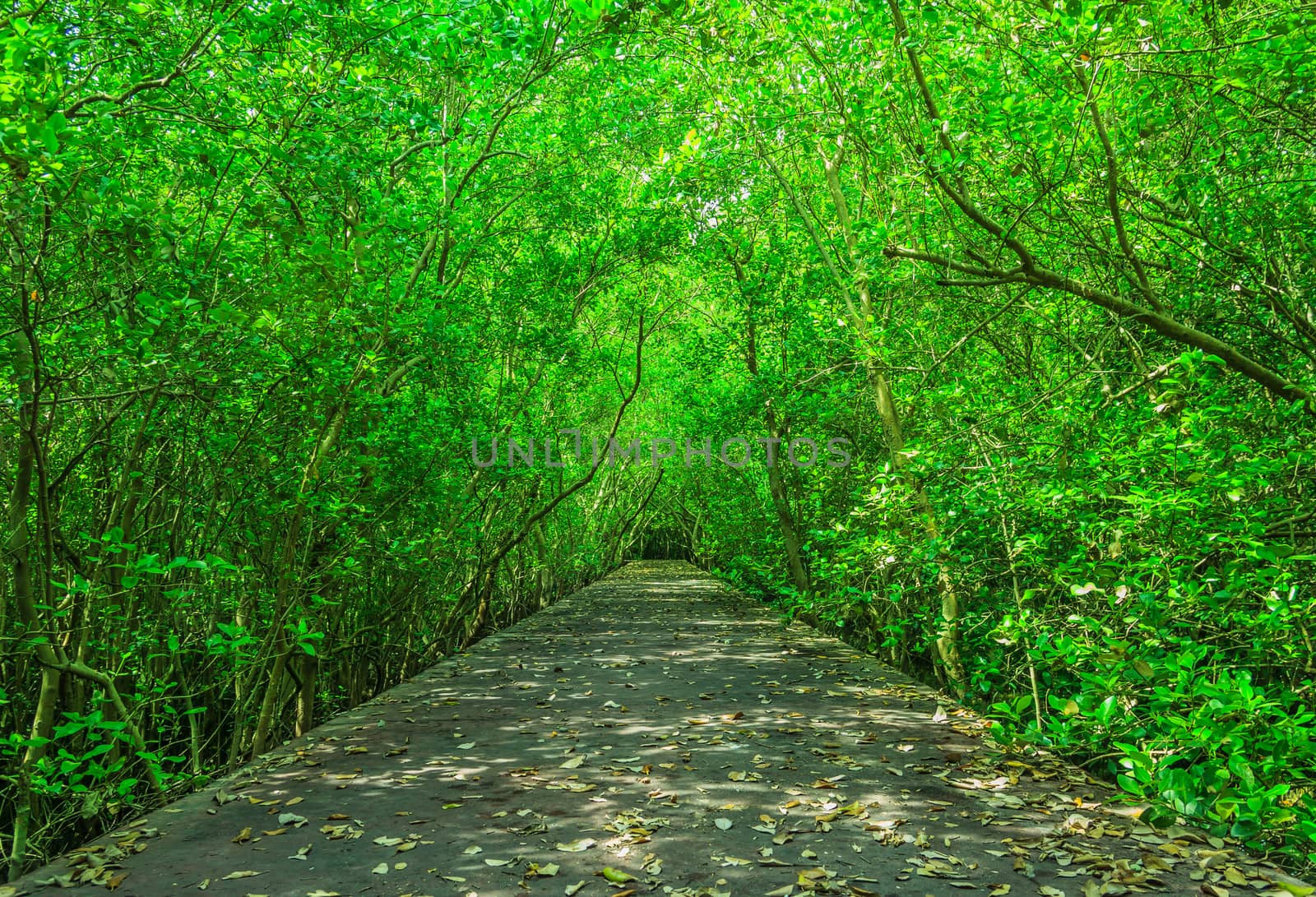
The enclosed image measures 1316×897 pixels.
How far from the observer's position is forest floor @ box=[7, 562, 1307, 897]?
11.6 feet

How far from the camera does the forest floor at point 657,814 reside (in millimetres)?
3529

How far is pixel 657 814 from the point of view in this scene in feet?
14.4

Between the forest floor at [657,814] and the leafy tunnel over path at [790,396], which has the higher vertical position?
the leafy tunnel over path at [790,396]

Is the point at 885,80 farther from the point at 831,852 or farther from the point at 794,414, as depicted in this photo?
the point at 794,414

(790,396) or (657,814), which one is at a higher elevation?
(790,396)

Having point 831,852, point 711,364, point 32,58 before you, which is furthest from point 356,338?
point 711,364

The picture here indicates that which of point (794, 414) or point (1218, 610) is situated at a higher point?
point (794, 414)

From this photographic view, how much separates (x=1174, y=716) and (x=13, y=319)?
228 inches

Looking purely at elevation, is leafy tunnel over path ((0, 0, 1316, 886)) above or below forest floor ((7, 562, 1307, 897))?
above

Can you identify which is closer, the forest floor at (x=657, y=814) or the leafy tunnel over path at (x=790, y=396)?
the forest floor at (x=657, y=814)

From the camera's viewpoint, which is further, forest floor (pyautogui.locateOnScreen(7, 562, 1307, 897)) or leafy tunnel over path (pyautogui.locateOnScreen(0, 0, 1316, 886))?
leafy tunnel over path (pyautogui.locateOnScreen(0, 0, 1316, 886))

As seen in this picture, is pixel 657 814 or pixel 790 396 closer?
pixel 657 814

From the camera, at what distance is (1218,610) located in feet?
12.7

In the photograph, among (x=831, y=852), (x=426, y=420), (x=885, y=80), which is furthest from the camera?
(x=426, y=420)
